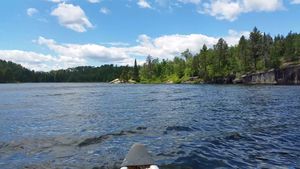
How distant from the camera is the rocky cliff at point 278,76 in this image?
16562 centimetres

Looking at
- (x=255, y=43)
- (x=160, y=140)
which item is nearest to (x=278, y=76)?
(x=255, y=43)

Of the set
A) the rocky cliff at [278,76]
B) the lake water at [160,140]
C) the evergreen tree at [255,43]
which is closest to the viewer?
the lake water at [160,140]

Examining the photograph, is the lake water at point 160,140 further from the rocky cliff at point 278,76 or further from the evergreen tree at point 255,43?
the evergreen tree at point 255,43

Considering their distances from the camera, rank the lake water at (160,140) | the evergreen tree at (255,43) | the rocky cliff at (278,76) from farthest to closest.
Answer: the evergreen tree at (255,43) < the rocky cliff at (278,76) < the lake water at (160,140)

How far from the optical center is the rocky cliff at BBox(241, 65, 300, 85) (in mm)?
165625

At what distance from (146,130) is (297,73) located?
5889 inches

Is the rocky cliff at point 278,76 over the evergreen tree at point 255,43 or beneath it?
beneath

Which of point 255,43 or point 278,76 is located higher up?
point 255,43

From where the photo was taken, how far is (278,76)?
559ft

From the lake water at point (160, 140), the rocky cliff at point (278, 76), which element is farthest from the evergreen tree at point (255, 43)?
the lake water at point (160, 140)

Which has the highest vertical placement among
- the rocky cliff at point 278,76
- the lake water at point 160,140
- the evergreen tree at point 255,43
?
the evergreen tree at point 255,43

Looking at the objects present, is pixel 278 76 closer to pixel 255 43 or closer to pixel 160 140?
pixel 255 43

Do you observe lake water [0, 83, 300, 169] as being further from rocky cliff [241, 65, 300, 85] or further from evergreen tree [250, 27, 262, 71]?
evergreen tree [250, 27, 262, 71]

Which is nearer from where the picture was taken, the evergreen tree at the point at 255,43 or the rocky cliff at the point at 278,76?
the rocky cliff at the point at 278,76
